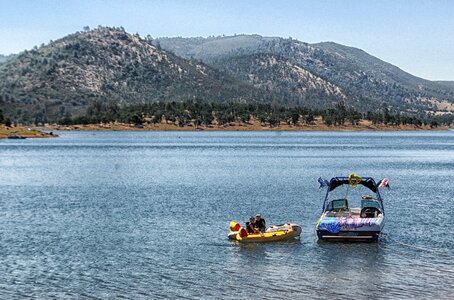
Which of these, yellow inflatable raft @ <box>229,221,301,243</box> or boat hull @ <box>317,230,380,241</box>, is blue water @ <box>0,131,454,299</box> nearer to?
boat hull @ <box>317,230,380,241</box>

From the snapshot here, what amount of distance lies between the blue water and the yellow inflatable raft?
86cm

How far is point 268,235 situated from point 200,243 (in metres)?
5.43

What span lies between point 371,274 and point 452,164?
372 ft

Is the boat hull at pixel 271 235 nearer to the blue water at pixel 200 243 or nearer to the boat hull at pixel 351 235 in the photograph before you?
the blue water at pixel 200 243

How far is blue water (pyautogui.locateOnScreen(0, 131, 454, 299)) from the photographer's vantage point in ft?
136

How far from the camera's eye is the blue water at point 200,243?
1628 inches

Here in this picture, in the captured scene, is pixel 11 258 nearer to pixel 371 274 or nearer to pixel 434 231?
pixel 371 274

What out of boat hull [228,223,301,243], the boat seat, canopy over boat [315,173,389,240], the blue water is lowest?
the blue water

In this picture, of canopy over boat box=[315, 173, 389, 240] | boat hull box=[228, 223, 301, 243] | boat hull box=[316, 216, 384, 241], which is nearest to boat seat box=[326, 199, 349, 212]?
canopy over boat box=[315, 173, 389, 240]

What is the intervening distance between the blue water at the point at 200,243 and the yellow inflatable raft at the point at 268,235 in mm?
856

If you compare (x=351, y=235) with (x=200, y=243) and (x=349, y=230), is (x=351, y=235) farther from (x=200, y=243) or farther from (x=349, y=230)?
(x=200, y=243)

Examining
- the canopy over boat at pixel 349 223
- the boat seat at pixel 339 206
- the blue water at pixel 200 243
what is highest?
the boat seat at pixel 339 206

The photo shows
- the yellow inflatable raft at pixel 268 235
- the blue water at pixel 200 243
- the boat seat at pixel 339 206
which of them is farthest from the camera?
the boat seat at pixel 339 206

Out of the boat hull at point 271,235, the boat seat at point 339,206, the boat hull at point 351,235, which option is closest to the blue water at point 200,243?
the boat hull at point 351,235
